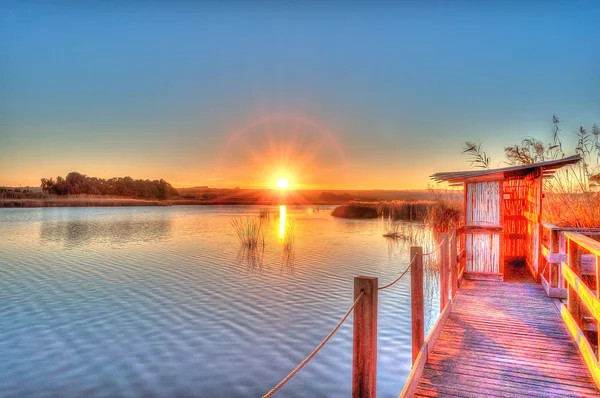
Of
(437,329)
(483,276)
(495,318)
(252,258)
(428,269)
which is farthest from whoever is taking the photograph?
(252,258)

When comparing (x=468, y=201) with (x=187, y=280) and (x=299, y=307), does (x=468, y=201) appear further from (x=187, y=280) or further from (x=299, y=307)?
(x=187, y=280)

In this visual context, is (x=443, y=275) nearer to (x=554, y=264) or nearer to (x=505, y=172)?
(x=554, y=264)

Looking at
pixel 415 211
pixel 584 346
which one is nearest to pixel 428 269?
pixel 584 346

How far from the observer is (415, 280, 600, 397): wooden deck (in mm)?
3986

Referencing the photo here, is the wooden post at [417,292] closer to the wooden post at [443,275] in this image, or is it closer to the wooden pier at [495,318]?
the wooden pier at [495,318]

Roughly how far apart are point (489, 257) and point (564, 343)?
408 cm

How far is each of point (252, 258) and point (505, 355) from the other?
12450 mm

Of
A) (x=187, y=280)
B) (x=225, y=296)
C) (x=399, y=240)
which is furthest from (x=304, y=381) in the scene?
(x=399, y=240)

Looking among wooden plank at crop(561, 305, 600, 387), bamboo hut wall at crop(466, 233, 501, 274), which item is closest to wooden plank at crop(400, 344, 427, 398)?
wooden plank at crop(561, 305, 600, 387)

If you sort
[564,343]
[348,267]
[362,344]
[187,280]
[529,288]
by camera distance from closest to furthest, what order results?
[362,344] → [564,343] → [529,288] → [187,280] → [348,267]

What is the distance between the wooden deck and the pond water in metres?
1.16

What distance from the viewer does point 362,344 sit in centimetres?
284

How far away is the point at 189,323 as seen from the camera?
809 centimetres

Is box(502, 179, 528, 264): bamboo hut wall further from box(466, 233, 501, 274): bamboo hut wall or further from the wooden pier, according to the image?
box(466, 233, 501, 274): bamboo hut wall
